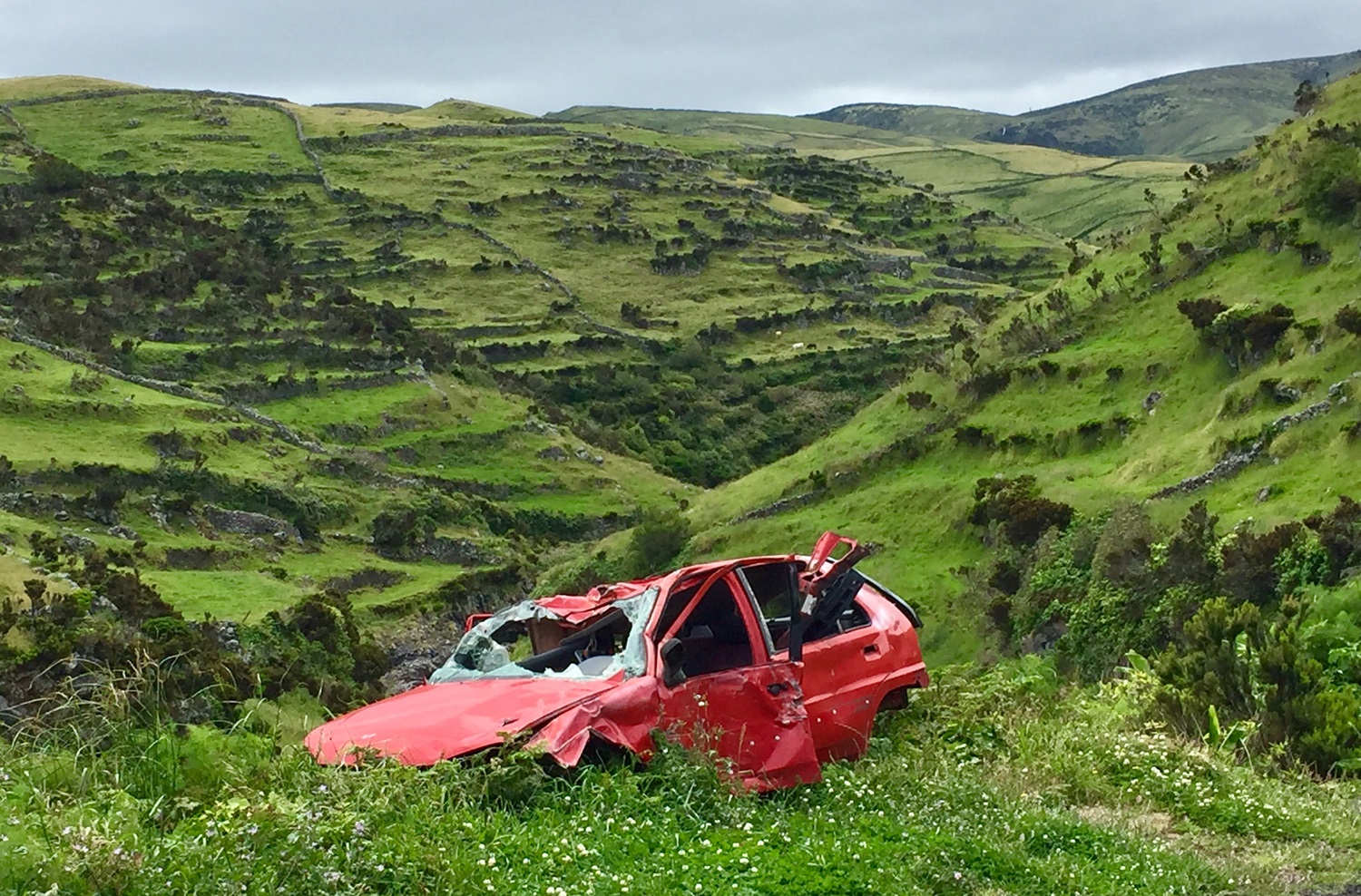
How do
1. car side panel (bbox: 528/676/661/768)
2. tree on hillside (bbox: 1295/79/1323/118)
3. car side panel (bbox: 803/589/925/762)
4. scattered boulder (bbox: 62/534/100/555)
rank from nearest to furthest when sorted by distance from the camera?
car side panel (bbox: 528/676/661/768) → car side panel (bbox: 803/589/925/762) → scattered boulder (bbox: 62/534/100/555) → tree on hillside (bbox: 1295/79/1323/118)

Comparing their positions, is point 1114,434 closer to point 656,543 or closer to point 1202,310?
point 1202,310

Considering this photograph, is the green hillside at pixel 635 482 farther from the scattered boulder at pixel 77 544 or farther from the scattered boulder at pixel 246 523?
the scattered boulder at pixel 77 544

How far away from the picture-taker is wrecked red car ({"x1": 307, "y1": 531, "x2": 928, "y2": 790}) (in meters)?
7.98

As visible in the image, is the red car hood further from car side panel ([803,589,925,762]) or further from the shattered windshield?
car side panel ([803,589,925,762])

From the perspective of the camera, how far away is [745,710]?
8852 millimetres

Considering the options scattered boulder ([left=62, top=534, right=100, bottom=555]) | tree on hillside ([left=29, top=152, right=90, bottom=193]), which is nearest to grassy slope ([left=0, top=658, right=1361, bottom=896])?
scattered boulder ([left=62, top=534, right=100, bottom=555])

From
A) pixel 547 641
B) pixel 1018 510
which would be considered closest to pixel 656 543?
pixel 1018 510

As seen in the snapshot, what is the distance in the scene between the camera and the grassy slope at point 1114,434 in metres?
31.0

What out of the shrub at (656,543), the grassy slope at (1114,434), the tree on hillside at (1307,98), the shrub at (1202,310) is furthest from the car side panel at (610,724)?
the tree on hillside at (1307,98)

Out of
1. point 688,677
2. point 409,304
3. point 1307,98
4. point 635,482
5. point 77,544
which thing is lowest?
point 635,482

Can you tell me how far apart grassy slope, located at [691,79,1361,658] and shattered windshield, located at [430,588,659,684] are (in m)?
20.2

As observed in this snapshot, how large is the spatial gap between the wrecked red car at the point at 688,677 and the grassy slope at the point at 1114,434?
18587 mm

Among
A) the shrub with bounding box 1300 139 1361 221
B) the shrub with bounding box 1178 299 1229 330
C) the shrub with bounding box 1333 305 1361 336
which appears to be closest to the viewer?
the shrub with bounding box 1333 305 1361 336

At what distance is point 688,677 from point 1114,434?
32242mm
